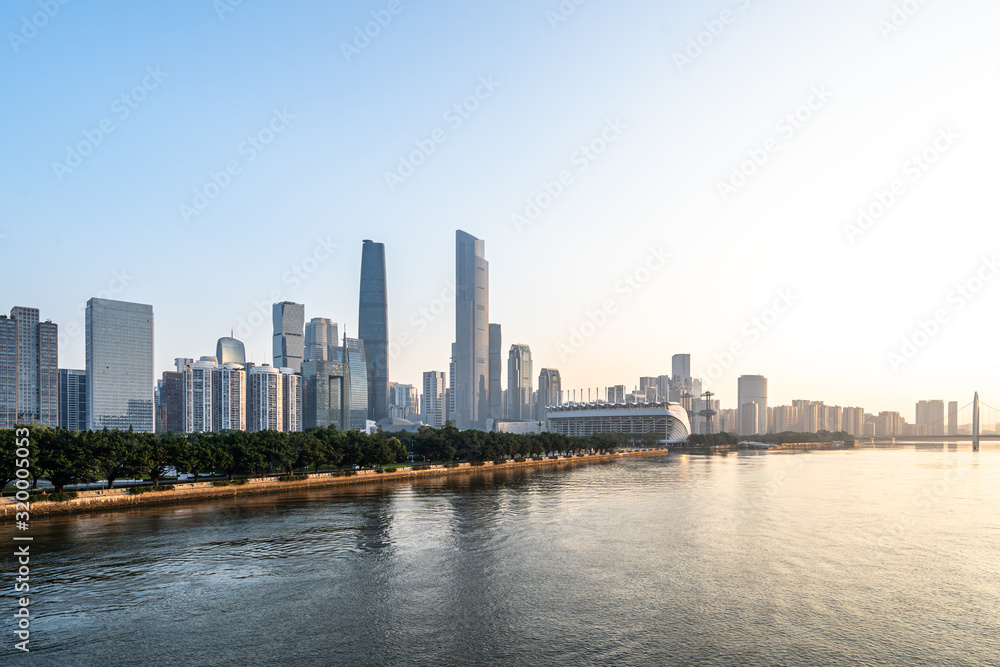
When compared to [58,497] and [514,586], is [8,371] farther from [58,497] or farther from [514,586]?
[514,586]

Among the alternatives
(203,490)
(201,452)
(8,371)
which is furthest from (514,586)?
(8,371)

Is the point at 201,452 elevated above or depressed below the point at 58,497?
above

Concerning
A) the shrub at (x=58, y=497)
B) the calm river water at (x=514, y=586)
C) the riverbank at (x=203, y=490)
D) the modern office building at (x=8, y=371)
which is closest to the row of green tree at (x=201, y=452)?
the riverbank at (x=203, y=490)

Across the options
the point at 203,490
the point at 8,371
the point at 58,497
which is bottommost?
the point at 203,490

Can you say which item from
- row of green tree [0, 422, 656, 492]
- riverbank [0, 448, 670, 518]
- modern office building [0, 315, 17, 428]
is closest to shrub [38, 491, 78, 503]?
riverbank [0, 448, 670, 518]

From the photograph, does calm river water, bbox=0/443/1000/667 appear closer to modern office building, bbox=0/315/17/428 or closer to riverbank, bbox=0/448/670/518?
riverbank, bbox=0/448/670/518

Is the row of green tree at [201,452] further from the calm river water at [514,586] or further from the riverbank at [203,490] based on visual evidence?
the calm river water at [514,586]

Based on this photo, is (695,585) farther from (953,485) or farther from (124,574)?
(953,485)
